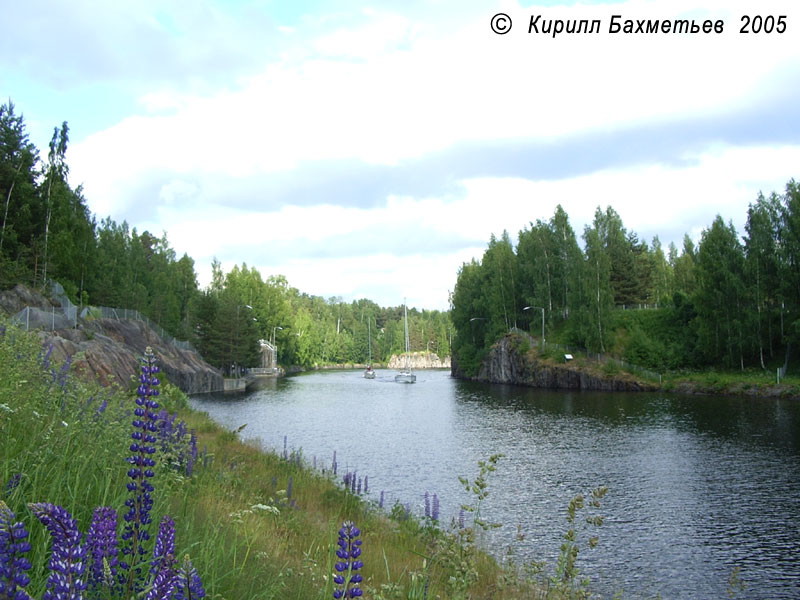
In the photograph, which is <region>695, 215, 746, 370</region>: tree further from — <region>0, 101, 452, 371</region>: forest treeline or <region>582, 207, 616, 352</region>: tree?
<region>0, 101, 452, 371</region>: forest treeline

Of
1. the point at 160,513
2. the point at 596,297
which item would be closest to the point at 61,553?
the point at 160,513

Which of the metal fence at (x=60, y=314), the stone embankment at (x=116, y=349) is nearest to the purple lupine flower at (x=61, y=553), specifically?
the stone embankment at (x=116, y=349)

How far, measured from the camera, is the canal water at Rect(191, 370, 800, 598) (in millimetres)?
15805

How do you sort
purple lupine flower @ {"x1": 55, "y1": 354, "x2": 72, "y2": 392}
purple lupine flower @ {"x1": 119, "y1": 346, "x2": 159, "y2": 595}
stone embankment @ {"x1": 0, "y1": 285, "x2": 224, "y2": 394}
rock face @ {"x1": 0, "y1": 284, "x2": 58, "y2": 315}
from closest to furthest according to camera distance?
purple lupine flower @ {"x1": 119, "y1": 346, "x2": 159, "y2": 595} → purple lupine flower @ {"x1": 55, "y1": 354, "x2": 72, "y2": 392} → stone embankment @ {"x1": 0, "y1": 285, "x2": 224, "y2": 394} → rock face @ {"x1": 0, "y1": 284, "x2": 58, "y2": 315}

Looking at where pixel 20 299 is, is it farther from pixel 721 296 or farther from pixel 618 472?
pixel 721 296

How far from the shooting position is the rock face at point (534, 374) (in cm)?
6888

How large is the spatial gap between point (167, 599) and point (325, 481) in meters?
15.5

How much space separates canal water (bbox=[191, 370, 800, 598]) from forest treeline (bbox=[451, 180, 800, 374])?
1504 centimetres

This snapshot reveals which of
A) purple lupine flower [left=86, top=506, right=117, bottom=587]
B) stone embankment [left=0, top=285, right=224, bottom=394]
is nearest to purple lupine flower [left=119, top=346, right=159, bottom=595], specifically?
purple lupine flower [left=86, top=506, right=117, bottom=587]

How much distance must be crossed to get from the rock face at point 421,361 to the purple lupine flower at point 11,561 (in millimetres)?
186250

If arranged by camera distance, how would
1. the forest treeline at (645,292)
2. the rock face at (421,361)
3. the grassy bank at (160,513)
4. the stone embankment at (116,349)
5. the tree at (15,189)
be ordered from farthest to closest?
the rock face at (421,361) < the forest treeline at (645,292) < the tree at (15,189) < the stone embankment at (116,349) < the grassy bank at (160,513)

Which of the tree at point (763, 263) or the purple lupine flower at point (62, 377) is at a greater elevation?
the tree at point (763, 263)

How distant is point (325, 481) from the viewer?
691 inches

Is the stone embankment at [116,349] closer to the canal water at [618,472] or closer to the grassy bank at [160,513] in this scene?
the grassy bank at [160,513]
